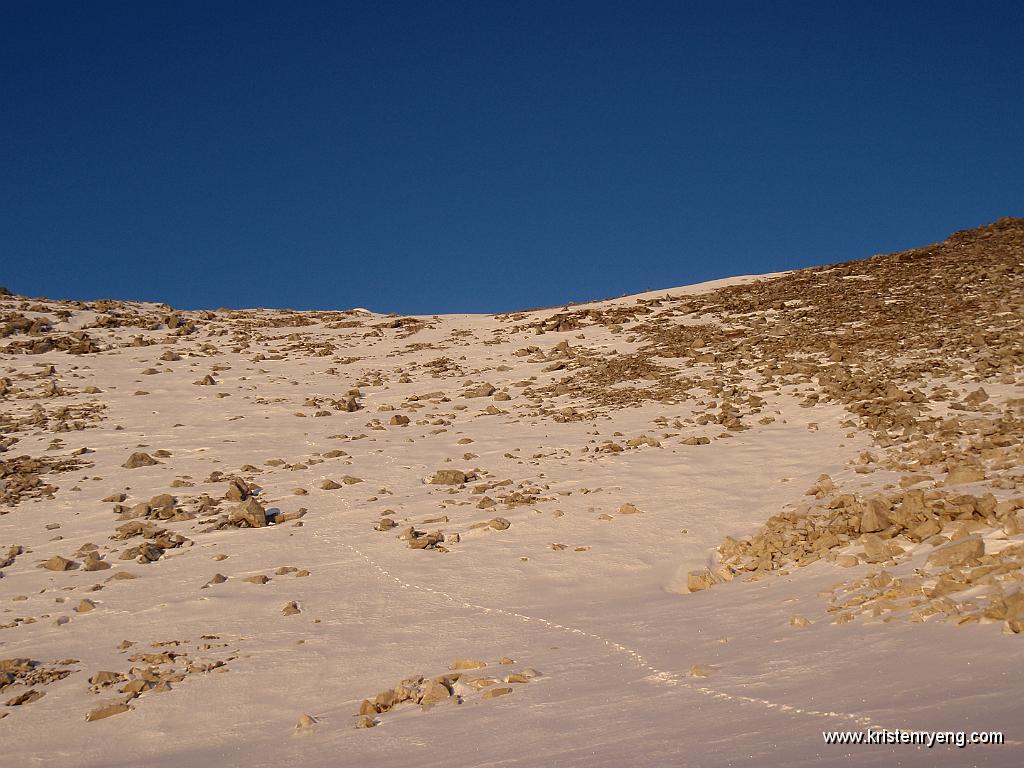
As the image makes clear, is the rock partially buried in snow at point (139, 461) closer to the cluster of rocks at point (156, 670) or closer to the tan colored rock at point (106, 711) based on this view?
the cluster of rocks at point (156, 670)

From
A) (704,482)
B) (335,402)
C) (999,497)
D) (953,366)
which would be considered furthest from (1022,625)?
(335,402)

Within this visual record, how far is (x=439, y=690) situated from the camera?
17.0 feet

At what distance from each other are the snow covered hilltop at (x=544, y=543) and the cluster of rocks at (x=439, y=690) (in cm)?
3

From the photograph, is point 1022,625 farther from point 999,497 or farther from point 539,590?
point 539,590

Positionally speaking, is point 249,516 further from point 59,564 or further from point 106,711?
point 106,711

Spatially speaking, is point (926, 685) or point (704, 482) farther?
point (704, 482)

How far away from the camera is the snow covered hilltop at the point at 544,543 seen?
4.45 meters

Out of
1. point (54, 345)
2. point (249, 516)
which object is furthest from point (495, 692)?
point (54, 345)

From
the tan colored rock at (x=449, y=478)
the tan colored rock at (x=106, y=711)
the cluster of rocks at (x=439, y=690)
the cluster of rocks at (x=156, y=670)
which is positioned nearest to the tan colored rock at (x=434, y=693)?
the cluster of rocks at (x=439, y=690)

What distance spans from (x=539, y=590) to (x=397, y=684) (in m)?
2.09

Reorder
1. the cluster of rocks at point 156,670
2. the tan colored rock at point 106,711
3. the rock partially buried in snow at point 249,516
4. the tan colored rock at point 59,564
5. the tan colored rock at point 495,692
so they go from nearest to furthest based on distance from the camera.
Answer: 1. the tan colored rock at point 495,692
2. the tan colored rock at point 106,711
3. the cluster of rocks at point 156,670
4. the tan colored rock at point 59,564
5. the rock partially buried in snow at point 249,516

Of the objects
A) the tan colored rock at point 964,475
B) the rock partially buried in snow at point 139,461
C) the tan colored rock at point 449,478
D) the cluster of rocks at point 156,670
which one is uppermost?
the rock partially buried in snow at point 139,461

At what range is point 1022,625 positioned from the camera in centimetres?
410

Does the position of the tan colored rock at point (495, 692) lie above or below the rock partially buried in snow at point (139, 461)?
below
